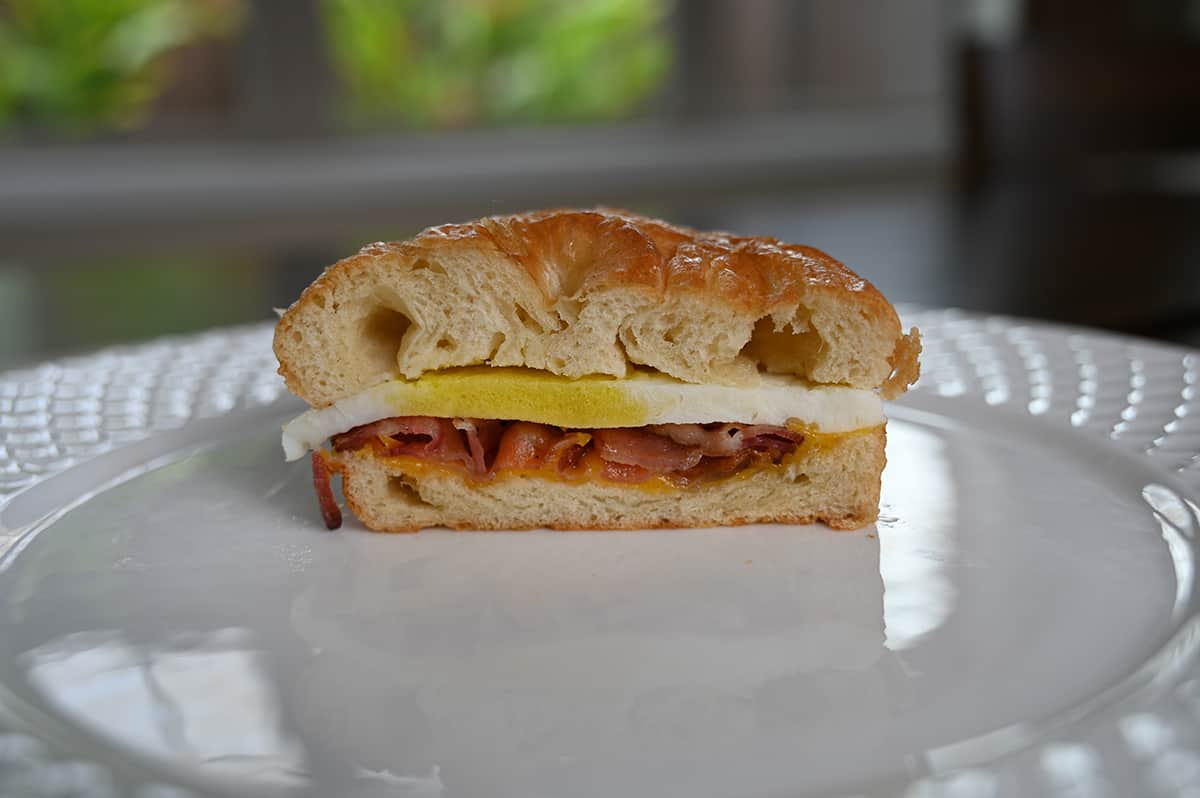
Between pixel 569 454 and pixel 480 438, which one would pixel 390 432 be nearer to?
pixel 480 438

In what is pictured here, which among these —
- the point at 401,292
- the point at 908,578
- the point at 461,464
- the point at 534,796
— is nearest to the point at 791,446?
the point at 908,578

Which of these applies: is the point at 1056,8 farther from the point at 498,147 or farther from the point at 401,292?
the point at 401,292

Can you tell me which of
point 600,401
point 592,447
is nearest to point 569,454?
point 592,447

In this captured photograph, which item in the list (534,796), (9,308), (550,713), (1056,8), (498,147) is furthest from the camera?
(1056,8)

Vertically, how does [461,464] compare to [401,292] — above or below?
below

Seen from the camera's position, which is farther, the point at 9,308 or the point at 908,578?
the point at 9,308

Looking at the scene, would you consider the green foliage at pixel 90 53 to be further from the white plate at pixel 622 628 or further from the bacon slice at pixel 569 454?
the bacon slice at pixel 569 454
